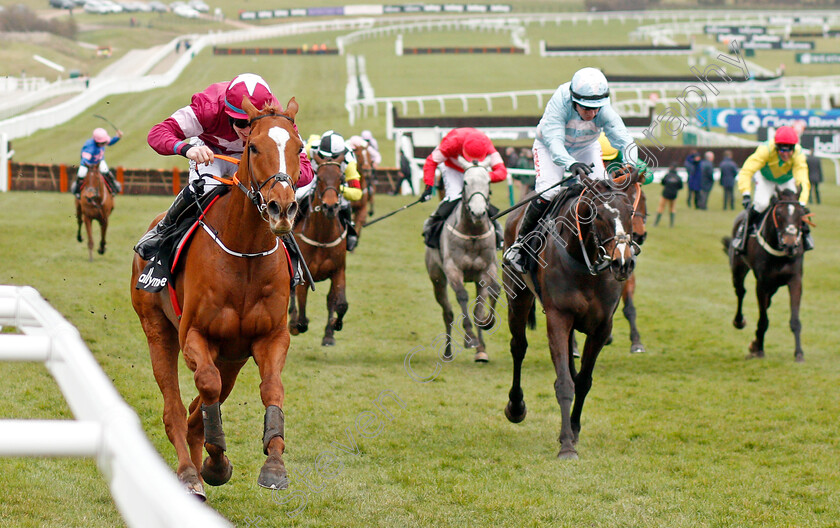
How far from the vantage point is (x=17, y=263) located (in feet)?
43.9

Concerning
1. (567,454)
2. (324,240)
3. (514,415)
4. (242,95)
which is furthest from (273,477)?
(324,240)

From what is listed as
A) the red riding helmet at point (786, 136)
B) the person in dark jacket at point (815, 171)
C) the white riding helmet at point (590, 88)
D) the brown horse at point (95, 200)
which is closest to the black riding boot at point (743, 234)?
the red riding helmet at point (786, 136)

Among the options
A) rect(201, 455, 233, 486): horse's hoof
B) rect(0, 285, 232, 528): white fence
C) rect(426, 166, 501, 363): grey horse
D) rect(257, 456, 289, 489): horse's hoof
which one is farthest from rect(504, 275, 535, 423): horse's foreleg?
rect(0, 285, 232, 528): white fence

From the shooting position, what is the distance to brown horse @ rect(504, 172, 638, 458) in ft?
Answer: 20.4

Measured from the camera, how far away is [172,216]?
529cm

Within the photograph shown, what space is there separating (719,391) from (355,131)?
83.8ft

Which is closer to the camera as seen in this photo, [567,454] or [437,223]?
[567,454]

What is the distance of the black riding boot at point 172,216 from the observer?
207 inches

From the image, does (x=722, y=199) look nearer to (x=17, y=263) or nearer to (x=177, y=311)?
(x=17, y=263)

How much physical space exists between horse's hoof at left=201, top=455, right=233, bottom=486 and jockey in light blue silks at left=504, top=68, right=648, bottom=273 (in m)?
2.86

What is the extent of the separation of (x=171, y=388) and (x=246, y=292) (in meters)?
0.96

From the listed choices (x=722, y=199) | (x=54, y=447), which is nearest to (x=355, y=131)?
(x=722, y=199)

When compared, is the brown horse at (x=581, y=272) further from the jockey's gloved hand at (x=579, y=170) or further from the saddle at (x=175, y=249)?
the saddle at (x=175, y=249)

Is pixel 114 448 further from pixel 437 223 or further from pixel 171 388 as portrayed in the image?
pixel 437 223
